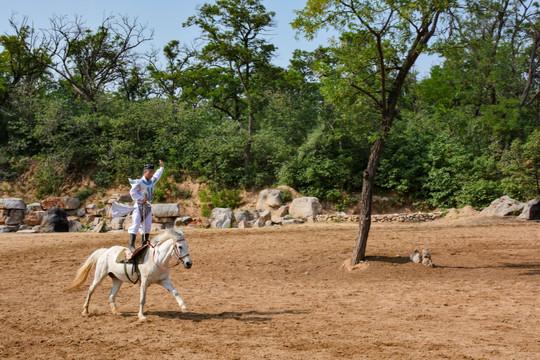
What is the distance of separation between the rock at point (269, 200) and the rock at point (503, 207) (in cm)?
937

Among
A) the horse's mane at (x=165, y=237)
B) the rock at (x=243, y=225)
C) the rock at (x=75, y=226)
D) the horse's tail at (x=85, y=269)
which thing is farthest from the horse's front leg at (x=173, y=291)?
the rock at (x=75, y=226)

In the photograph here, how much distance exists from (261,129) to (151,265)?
20090 mm

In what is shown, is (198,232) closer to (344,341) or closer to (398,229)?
(398,229)

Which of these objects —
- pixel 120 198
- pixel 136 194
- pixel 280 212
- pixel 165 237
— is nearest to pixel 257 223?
pixel 280 212

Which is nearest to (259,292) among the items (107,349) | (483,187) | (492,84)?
(107,349)

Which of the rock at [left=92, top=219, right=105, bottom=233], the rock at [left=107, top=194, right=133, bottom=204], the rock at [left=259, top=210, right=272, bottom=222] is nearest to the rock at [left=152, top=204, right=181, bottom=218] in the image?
the rock at [left=92, top=219, right=105, bottom=233]

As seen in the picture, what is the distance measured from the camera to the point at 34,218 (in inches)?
862

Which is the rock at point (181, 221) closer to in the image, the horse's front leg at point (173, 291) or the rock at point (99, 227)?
the rock at point (99, 227)

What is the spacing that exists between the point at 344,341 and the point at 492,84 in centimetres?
2750

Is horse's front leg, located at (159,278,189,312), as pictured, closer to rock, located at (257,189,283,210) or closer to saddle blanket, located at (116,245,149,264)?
saddle blanket, located at (116,245,149,264)

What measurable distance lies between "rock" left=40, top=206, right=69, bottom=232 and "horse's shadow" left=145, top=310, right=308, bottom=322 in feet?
48.2

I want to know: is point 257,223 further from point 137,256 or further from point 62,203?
point 137,256

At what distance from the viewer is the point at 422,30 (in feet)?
38.0

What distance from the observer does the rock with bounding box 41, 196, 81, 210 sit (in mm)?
23141
